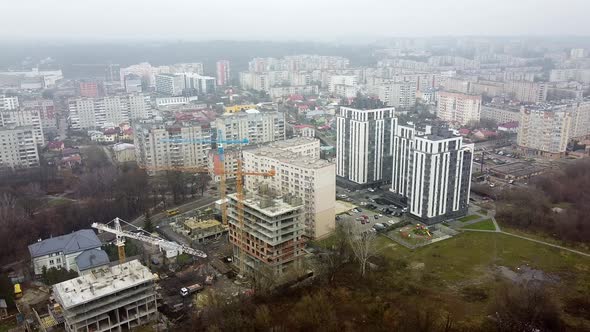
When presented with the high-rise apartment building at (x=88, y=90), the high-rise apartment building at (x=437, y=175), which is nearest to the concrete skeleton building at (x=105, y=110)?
the high-rise apartment building at (x=88, y=90)

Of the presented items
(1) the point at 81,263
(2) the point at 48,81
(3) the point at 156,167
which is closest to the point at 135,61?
(2) the point at 48,81

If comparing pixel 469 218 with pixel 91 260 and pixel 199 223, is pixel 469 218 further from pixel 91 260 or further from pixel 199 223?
pixel 91 260

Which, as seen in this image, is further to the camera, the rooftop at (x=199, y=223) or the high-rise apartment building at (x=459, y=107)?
the high-rise apartment building at (x=459, y=107)

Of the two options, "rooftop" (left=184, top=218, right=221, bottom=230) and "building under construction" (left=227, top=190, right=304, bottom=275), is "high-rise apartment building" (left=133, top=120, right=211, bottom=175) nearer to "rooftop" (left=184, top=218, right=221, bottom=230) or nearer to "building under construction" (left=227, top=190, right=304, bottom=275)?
"rooftop" (left=184, top=218, right=221, bottom=230)

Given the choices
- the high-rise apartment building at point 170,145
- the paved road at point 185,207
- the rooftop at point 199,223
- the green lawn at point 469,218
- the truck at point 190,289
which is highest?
the high-rise apartment building at point 170,145

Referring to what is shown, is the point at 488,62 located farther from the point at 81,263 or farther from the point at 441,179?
the point at 81,263

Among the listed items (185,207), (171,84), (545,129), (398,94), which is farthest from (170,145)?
(171,84)

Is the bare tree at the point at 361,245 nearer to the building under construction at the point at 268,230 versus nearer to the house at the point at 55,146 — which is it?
the building under construction at the point at 268,230

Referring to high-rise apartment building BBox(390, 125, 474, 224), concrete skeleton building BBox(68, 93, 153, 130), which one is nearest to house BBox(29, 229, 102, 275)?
high-rise apartment building BBox(390, 125, 474, 224)
